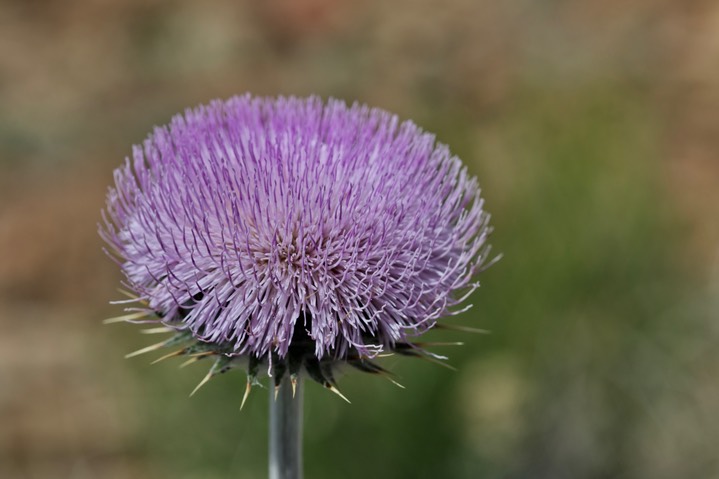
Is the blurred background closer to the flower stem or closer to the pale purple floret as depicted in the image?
the flower stem

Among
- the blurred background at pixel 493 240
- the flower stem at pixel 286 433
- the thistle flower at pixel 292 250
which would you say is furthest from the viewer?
the blurred background at pixel 493 240

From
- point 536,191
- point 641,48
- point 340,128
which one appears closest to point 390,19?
point 641,48

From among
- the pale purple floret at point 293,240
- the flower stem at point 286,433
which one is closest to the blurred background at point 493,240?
the flower stem at point 286,433

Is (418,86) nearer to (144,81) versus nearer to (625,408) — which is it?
(144,81)

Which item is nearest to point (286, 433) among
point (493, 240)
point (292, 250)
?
point (292, 250)

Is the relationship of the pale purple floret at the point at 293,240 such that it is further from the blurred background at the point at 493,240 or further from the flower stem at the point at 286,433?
the blurred background at the point at 493,240
